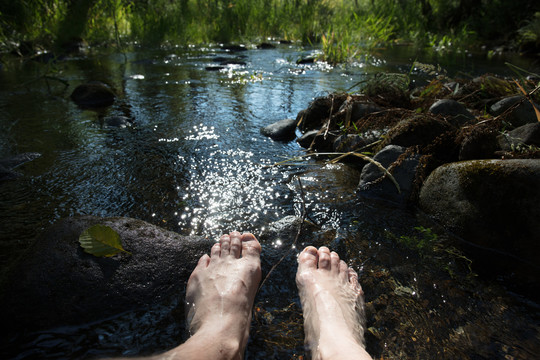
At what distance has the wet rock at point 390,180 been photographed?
258 centimetres

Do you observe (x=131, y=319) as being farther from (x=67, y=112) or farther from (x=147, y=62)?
(x=147, y=62)

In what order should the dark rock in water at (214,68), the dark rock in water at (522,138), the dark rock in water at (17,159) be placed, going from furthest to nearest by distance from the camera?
the dark rock in water at (214,68), the dark rock in water at (17,159), the dark rock in water at (522,138)

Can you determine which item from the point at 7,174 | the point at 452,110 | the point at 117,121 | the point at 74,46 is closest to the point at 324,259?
the point at 452,110

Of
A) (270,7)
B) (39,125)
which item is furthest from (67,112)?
(270,7)

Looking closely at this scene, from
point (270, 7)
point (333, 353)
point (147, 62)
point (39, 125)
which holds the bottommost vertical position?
point (333, 353)

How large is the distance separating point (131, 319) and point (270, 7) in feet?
42.5

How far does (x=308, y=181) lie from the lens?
2826 millimetres

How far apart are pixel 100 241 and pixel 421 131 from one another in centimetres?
271

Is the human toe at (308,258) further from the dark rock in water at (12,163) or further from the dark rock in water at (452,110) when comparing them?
the dark rock in water at (12,163)

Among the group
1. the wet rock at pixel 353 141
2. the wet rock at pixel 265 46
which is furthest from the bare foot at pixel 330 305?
the wet rock at pixel 265 46

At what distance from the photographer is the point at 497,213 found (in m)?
2.05

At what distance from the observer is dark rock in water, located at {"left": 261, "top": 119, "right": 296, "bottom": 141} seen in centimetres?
373

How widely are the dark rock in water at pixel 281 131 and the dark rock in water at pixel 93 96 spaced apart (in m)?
2.67

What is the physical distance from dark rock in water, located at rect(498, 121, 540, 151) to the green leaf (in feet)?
9.17
